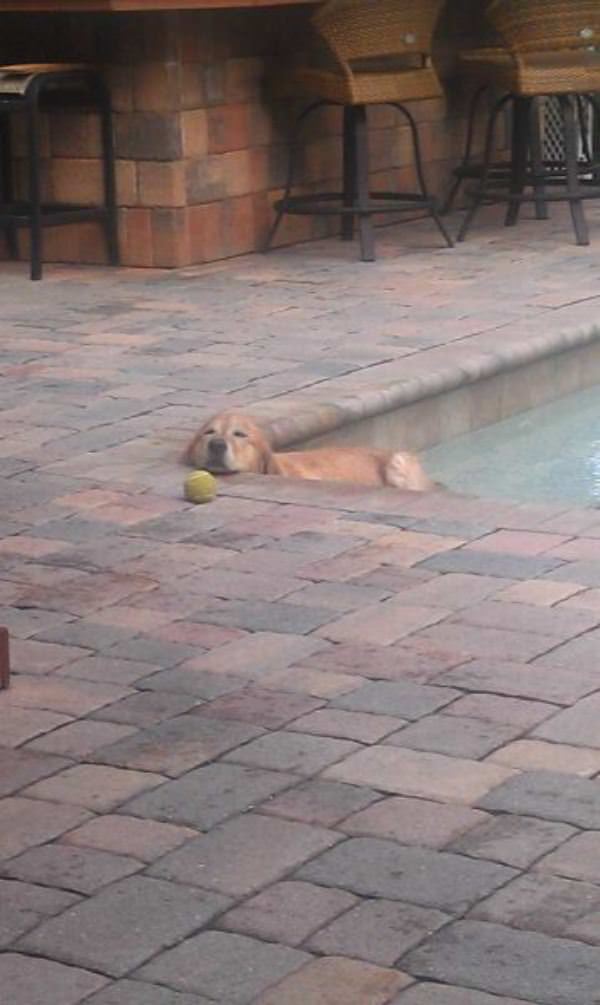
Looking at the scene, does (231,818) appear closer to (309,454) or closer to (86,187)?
(309,454)

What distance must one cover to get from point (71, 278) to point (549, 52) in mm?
2003

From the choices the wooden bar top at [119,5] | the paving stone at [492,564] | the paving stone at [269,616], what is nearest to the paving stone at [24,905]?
the paving stone at [269,616]

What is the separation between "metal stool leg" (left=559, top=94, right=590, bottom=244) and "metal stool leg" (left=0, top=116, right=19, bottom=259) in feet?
6.77

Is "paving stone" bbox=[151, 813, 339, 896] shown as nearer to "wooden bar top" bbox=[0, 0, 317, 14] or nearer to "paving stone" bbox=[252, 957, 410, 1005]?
"paving stone" bbox=[252, 957, 410, 1005]

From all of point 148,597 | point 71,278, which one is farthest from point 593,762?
point 71,278

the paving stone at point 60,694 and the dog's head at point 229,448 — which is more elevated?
the dog's head at point 229,448

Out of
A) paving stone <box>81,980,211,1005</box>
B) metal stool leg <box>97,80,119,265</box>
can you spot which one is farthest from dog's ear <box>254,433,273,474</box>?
metal stool leg <box>97,80,119,265</box>

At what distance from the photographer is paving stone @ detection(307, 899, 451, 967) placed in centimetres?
234

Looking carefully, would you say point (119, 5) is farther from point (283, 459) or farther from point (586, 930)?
point (586, 930)

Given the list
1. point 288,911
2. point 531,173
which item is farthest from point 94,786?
point 531,173

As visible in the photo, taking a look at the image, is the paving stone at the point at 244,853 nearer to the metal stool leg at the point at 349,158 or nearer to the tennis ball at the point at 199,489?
the tennis ball at the point at 199,489

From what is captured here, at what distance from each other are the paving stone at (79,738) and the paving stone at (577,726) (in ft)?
1.99

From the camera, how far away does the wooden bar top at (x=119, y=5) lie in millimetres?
6902

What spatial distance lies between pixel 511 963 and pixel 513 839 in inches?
13.8
